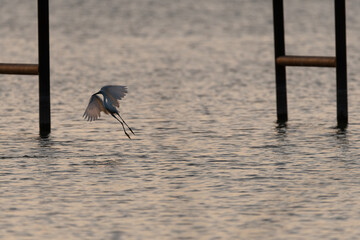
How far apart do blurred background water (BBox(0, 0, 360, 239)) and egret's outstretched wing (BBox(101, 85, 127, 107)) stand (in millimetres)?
824

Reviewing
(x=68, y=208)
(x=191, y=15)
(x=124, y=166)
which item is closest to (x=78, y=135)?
(x=124, y=166)

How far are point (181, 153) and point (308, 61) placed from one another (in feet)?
12.0

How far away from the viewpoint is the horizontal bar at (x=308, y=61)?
21500 millimetres

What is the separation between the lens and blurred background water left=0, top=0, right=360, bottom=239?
14.2 m

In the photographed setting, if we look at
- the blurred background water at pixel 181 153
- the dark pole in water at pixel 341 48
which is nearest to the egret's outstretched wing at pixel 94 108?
the blurred background water at pixel 181 153

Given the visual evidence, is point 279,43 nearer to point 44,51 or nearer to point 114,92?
point 114,92

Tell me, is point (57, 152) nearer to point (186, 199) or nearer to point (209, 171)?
point (209, 171)

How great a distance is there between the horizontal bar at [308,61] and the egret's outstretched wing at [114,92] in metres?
3.54

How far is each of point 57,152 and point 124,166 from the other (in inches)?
73.5

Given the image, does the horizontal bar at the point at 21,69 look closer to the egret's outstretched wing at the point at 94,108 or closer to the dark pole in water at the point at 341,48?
the egret's outstretched wing at the point at 94,108

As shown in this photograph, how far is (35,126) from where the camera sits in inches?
908

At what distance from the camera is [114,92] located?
19969mm

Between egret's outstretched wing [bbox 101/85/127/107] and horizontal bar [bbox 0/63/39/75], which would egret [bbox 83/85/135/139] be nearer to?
egret's outstretched wing [bbox 101/85/127/107]

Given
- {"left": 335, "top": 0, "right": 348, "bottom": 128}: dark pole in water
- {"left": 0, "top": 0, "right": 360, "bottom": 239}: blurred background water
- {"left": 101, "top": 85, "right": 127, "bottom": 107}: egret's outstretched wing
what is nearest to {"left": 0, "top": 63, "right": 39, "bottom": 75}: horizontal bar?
{"left": 0, "top": 0, "right": 360, "bottom": 239}: blurred background water
